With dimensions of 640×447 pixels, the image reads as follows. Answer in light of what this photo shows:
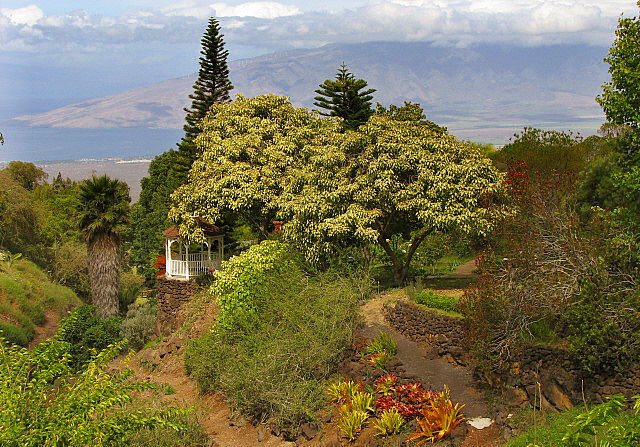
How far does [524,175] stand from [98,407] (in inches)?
522

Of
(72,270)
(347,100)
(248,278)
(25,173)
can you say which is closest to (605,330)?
(248,278)

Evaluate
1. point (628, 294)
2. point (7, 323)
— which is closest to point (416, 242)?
point (628, 294)

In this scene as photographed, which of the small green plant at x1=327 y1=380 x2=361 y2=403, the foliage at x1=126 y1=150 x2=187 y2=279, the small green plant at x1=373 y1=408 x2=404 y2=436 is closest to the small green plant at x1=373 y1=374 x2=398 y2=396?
the small green plant at x1=327 y1=380 x2=361 y2=403

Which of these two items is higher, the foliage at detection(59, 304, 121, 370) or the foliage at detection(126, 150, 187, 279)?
the foliage at detection(126, 150, 187, 279)

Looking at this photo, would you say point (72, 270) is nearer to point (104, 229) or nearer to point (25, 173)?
point (104, 229)

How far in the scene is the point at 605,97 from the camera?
1410 centimetres

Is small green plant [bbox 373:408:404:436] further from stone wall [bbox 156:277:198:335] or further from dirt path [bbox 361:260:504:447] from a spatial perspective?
stone wall [bbox 156:277:198:335]

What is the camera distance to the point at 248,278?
20.9m

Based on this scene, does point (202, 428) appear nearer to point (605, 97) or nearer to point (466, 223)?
point (466, 223)

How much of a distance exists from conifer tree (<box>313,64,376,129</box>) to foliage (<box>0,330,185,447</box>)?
20.4m

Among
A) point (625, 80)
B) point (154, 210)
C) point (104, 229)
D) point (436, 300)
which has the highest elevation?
point (625, 80)

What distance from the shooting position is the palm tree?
2741 centimetres

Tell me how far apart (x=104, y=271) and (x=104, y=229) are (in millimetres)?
2021

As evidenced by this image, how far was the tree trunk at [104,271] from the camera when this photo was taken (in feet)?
92.2
